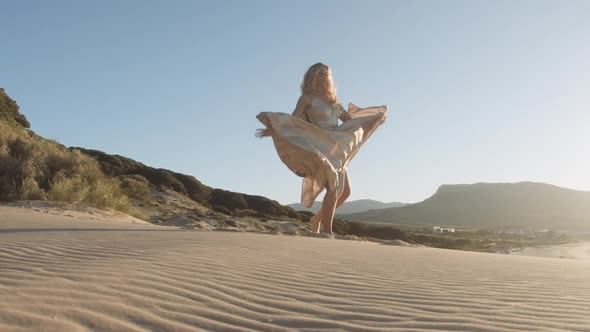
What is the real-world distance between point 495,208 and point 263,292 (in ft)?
225

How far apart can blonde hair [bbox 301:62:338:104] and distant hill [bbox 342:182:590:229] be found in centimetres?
4633

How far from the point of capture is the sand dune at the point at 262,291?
223 cm

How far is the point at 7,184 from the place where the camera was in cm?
1092

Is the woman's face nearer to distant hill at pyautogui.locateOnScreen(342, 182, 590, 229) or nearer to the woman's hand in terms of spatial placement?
the woman's hand

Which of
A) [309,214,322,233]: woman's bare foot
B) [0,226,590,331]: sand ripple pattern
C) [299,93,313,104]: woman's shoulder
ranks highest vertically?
[299,93,313,104]: woman's shoulder

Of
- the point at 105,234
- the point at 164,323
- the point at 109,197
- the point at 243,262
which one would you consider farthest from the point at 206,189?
the point at 164,323

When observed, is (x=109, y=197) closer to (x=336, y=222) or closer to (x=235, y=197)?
(x=336, y=222)

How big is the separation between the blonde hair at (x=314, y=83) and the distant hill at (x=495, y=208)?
46330 millimetres

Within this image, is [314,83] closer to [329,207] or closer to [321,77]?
[321,77]

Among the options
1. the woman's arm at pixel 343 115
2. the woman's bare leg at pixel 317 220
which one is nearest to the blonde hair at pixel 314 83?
the woman's arm at pixel 343 115

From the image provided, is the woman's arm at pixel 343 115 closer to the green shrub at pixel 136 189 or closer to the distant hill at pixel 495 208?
the green shrub at pixel 136 189

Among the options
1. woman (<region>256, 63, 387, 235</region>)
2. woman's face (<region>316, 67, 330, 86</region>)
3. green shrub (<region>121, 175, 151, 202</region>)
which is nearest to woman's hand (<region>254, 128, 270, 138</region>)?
woman (<region>256, 63, 387, 235</region>)

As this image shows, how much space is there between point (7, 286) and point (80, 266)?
2.08 feet

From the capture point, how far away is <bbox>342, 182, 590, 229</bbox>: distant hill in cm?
5691
